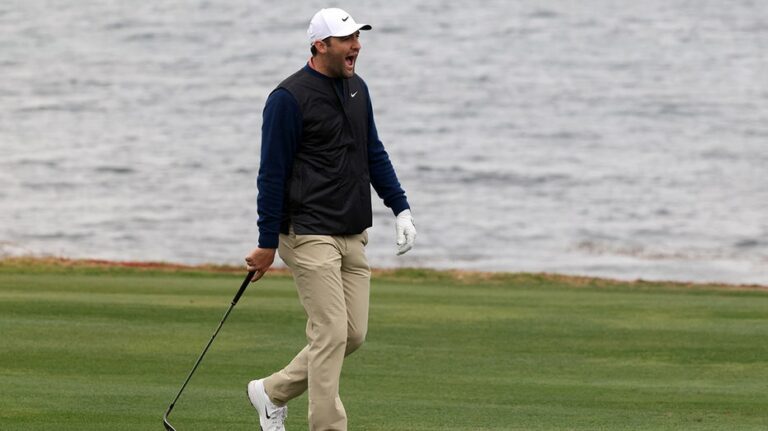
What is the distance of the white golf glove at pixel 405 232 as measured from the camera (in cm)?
757

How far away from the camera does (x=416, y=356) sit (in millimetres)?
11328

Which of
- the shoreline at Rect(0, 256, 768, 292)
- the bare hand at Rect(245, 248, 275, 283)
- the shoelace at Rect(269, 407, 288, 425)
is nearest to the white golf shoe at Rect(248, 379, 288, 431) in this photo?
the shoelace at Rect(269, 407, 288, 425)

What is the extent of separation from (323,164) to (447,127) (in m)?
53.0

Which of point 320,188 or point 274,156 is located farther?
point 320,188

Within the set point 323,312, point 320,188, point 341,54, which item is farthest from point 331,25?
point 323,312

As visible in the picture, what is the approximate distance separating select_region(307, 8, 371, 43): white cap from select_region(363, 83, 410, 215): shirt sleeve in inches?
17.5

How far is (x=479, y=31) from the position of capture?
6719 cm

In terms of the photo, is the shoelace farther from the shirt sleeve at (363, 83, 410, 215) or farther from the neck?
the neck

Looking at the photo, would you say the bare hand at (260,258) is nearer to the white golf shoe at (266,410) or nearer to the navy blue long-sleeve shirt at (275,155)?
the navy blue long-sleeve shirt at (275,155)

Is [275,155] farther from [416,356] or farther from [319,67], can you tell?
[416,356]

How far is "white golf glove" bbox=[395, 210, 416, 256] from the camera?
298 inches

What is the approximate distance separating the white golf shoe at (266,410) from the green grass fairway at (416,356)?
2.11 ft

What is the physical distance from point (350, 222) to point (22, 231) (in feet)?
137

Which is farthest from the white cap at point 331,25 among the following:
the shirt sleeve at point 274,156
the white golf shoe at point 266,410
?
the white golf shoe at point 266,410
